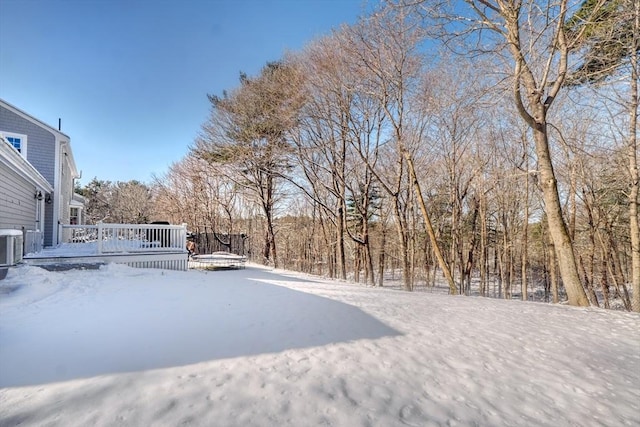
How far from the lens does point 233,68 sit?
15500mm

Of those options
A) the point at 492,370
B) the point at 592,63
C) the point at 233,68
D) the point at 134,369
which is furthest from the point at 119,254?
the point at 592,63

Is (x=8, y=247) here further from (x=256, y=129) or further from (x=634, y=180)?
(x=634, y=180)

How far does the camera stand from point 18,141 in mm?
9750

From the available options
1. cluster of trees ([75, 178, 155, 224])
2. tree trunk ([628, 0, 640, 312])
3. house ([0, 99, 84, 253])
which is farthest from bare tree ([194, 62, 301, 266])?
cluster of trees ([75, 178, 155, 224])

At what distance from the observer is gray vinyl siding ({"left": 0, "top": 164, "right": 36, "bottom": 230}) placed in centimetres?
682

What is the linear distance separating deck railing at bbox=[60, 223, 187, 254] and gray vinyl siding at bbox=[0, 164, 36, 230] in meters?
0.94

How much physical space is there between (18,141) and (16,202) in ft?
11.8

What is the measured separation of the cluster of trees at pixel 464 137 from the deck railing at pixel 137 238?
6.28m

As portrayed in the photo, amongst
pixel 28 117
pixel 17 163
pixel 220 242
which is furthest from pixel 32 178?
pixel 220 242

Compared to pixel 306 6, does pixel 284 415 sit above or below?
below

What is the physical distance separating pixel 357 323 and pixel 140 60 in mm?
12661

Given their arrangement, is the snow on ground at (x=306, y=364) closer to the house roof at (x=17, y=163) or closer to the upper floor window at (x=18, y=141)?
the house roof at (x=17, y=163)

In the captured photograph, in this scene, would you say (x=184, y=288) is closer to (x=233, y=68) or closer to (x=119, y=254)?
(x=119, y=254)

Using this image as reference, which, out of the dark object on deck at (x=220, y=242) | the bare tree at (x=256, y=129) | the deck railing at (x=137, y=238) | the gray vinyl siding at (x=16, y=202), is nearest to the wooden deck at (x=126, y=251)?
the deck railing at (x=137, y=238)
